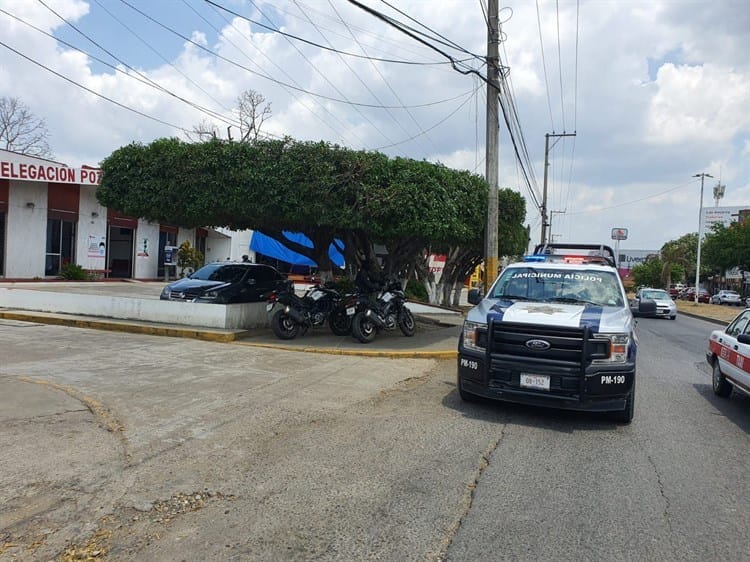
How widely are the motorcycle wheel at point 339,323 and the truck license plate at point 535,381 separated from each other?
7.21 metres

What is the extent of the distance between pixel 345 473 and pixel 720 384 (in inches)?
254

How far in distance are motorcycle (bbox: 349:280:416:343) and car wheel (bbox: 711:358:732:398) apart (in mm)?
6314

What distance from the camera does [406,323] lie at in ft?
45.0

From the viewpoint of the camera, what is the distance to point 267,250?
114ft

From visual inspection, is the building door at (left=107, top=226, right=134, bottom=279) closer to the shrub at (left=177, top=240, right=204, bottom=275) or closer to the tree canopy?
the shrub at (left=177, top=240, right=204, bottom=275)

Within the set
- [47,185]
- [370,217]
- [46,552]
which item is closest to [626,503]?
[46,552]

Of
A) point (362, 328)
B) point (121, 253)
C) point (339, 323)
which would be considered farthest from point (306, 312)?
point (121, 253)

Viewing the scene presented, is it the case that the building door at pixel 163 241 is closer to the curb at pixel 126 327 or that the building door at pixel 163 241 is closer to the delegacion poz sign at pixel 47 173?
the delegacion poz sign at pixel 47 173

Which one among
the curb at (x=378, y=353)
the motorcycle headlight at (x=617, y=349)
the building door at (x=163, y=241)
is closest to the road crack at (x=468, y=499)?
the motorcycle headlight at (x=617, y=349)

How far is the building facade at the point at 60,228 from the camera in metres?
23.1

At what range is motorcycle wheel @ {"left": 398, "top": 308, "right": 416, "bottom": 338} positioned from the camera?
44.6 ft

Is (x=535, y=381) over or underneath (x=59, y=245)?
underneath

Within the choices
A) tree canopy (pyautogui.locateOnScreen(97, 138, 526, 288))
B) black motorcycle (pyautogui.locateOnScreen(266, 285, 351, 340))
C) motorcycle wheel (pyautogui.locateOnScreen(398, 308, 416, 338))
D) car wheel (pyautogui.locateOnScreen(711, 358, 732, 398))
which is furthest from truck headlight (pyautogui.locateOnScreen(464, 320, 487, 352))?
motorcycle wheel (pyautogui.locateOnScreen(398, 308, 416, 338))

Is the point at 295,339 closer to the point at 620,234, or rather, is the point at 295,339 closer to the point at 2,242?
the point at 2,242
